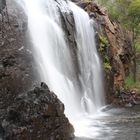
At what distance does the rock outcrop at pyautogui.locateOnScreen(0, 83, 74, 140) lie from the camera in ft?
53.6

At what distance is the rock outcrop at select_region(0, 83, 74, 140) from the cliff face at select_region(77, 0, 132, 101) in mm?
15904

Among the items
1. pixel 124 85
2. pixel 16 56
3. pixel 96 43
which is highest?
pixel 16 56

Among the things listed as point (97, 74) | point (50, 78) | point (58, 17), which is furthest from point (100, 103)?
point (50, 78)

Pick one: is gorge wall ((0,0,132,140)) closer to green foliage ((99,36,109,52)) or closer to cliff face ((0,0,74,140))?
cliff face ((0,0,74,140))

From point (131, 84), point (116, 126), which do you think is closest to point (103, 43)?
point (131, 84)

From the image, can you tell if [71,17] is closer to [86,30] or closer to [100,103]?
[86,30]

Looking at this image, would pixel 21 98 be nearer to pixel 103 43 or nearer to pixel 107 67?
pixel 107 67

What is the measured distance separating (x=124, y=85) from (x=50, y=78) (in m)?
14.5

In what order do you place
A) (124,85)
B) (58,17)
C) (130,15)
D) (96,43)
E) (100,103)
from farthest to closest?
1. (130,15)
2. (124,85)
3. (96,43)
4. (100,103)
5. (58,17)

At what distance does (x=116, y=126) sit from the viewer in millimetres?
22516

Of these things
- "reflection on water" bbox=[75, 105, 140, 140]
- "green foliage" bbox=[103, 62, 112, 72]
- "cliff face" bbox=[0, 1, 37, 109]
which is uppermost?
"cliff face" bbox=[0, 1, 37, 109]

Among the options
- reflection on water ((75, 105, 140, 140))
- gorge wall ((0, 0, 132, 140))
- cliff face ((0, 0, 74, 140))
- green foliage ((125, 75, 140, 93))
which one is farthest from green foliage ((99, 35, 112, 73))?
cliff face ((0, 0, 74, 140))

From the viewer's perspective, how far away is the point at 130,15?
133 feet

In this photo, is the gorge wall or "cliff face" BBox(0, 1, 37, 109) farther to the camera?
"cliff face" BBox(0, 1, 37, 109)
